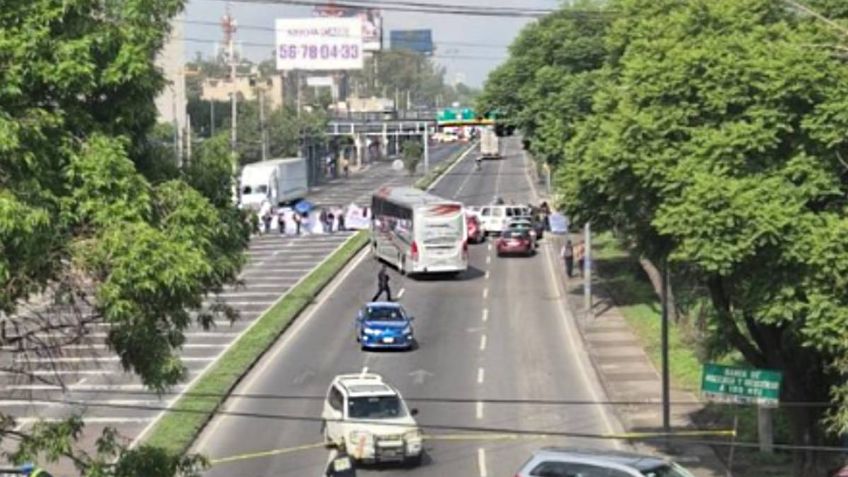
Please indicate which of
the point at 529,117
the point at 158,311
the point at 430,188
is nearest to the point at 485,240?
the point at 529,117

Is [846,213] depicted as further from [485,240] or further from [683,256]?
[485,240]

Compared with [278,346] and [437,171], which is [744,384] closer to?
[278,346]

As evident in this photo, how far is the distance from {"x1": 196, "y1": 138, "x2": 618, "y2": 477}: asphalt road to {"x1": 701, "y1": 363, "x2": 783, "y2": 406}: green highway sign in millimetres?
5281

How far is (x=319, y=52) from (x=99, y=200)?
11913 cm

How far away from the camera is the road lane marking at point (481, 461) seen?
2720 centimetres

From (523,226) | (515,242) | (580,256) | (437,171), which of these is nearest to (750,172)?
(580,256)

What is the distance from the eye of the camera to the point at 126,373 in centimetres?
1778

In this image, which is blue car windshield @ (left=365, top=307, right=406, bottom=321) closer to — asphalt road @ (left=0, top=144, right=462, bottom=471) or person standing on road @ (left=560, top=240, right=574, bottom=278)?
asphalt road @ (left=0, top=144, right=462, bottom=471)

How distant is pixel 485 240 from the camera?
67750 mm

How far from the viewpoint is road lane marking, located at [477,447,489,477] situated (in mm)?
27203

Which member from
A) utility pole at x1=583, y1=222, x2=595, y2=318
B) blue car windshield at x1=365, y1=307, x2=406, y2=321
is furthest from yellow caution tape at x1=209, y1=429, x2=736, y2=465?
utility pole at x1=583, y1=222, x2=595, y2=318

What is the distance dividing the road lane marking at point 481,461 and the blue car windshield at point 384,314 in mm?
12119

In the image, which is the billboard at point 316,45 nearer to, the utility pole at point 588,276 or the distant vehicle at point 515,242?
the distant vehicle at point 515,242

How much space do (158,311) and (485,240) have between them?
182 feet
